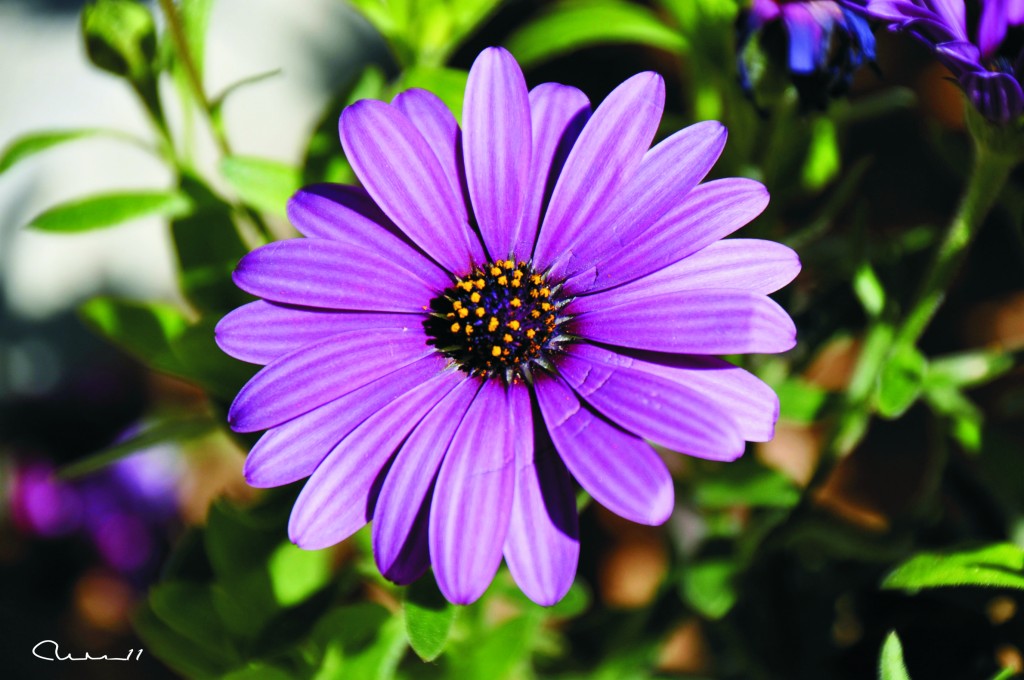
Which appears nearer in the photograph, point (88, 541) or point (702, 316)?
point (702, 316)

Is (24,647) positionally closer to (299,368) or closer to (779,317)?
(299,368)

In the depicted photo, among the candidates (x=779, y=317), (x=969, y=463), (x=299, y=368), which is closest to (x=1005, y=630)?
(x=969, y=463)

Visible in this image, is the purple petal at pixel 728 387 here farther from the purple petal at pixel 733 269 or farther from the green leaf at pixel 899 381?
the green leaf at pixel 899 381

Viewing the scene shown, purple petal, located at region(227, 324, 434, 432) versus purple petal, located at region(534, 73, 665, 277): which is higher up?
purple petal, located at region(534, 73, 665, 277)

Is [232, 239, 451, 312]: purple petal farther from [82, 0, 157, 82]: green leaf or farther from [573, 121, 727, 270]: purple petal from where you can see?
[82, 0, 157, 82]: green leaf

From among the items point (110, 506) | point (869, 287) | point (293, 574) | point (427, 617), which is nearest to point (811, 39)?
point (869, 287)

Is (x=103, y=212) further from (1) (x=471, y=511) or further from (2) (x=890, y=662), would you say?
(2) (x=890, y=662)

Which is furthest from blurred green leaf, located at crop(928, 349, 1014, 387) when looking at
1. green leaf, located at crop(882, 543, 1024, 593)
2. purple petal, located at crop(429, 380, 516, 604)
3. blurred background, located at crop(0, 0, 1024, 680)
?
purple petal, located at crop(429, 380, 516, 604)
